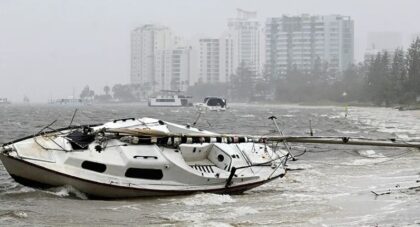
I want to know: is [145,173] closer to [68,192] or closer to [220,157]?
[68,192]

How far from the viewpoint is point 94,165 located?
20.8 meters

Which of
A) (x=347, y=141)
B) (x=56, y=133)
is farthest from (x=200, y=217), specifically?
(x=347, y=141)

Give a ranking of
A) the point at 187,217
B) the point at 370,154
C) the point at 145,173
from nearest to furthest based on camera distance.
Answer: the point at 187,217 → the point at 145,173 → the point at 370,154

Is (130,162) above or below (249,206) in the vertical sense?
above

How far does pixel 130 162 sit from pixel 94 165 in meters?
1.11

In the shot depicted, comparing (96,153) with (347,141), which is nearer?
(96,153)

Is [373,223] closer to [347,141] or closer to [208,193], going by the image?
[208,193]

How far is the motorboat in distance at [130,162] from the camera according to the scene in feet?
67.7

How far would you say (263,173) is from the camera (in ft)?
76.7

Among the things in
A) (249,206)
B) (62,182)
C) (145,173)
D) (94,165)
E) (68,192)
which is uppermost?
(94,165)

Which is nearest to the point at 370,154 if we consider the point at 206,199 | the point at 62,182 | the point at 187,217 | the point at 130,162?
the point at 206,199

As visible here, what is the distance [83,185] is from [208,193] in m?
4.04

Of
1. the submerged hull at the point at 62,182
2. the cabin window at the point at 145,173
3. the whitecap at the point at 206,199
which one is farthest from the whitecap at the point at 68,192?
the whitecap at the point at 206,199

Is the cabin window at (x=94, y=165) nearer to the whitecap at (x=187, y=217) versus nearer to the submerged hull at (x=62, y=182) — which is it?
the submerged hull at (x=62, y=182)
